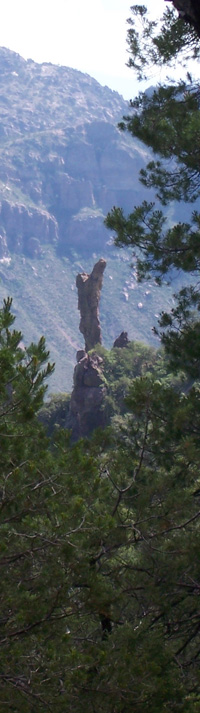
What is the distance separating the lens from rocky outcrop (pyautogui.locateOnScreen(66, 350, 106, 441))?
43.5 m

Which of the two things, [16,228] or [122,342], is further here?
[16,228]

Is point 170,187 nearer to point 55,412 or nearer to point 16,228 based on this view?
point 55,412

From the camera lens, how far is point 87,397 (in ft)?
143

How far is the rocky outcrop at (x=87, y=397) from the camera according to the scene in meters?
43.5

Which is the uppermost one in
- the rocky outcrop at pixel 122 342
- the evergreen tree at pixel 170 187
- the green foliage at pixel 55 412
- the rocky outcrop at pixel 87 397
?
the rocky outcrop at pixel 122 342

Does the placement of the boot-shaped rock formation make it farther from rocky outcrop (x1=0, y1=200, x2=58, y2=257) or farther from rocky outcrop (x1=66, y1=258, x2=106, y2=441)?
rocky outcrop (x1=0, y1=200, x2=58, y2=257)

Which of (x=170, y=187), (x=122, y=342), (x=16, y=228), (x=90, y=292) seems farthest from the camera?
(x=16, y=228)

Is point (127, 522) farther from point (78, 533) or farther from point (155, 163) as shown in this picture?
point (155, 163)

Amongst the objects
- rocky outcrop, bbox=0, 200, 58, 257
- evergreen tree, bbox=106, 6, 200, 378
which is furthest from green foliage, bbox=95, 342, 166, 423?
rocky outcrop, bbox=0, 200, 58, 257

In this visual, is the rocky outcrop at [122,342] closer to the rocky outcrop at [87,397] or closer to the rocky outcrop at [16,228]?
the rocky outcrop at [87,397]

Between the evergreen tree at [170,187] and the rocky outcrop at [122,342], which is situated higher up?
the rocky outcrop at [122,342]

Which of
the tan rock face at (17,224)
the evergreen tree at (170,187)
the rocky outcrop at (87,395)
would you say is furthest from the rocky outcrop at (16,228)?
the evergreen tree at (170,187)

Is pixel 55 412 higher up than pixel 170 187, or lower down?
higher up

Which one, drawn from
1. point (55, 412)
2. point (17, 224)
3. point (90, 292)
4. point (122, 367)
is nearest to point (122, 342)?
point (122, 367)
